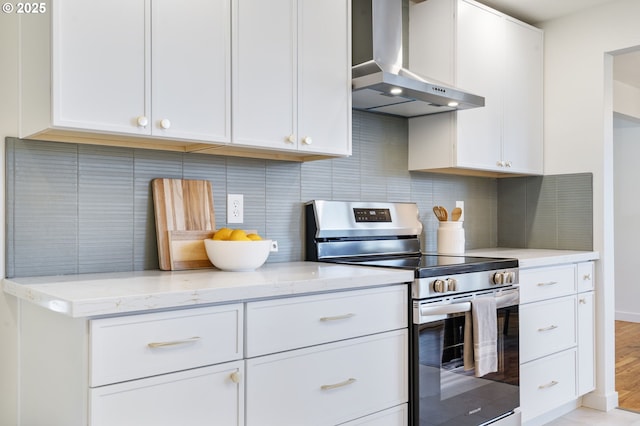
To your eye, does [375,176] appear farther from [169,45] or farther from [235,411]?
[235,411]

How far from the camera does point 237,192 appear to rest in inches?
96.0

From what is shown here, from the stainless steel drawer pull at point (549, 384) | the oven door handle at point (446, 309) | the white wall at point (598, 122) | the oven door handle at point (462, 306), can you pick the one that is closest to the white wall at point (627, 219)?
the white wall at point (598, 122)

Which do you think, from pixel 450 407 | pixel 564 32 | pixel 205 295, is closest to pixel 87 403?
pixel 205 295

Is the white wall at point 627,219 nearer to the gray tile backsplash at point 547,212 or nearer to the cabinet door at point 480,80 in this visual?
the gray tile backsplash at point 547,212

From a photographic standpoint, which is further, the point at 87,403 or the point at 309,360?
the point at 309,360

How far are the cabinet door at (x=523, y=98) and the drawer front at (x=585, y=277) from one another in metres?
0.67

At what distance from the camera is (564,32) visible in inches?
140

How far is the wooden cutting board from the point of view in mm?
2135

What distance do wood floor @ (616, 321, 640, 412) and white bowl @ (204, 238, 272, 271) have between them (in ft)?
8.87

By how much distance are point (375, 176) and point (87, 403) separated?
6.59 ft

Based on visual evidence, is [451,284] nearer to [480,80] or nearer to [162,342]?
[162,342]

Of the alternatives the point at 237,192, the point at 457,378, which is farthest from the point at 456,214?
the point at 237,192

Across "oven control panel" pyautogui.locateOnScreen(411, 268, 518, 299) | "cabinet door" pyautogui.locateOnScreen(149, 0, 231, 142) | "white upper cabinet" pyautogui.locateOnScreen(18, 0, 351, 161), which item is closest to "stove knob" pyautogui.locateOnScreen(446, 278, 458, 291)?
"oven control panel" pyautogui.locateOnScreen(411, 268, 518, 299)

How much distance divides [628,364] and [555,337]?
5.85 feet
